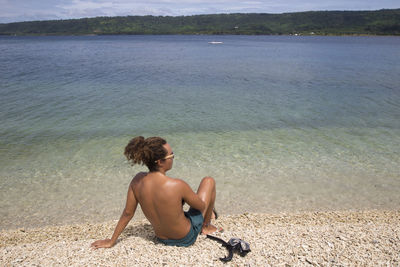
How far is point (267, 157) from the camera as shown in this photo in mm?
8117

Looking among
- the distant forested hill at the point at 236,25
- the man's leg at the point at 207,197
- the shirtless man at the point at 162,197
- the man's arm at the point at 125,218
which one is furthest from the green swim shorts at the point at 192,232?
the distant forested hill at the point at 236,25

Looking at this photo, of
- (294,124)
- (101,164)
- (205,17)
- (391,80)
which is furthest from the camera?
(205,17)

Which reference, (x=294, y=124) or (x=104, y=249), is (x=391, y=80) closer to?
(x=294, y=124)

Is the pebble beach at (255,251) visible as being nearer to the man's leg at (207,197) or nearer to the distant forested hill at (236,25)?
the man's leg at (207,197)

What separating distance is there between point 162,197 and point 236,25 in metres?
165

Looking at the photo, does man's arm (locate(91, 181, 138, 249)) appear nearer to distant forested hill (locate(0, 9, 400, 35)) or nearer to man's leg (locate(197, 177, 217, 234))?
man's leg (locate(197, 177, 217, 234))

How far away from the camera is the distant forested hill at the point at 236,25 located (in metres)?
128

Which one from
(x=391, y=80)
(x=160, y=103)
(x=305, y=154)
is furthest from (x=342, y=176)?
(x=391, y=80)

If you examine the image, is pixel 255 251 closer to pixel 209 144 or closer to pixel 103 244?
pixel 103 244

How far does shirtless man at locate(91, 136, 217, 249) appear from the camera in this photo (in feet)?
10.6

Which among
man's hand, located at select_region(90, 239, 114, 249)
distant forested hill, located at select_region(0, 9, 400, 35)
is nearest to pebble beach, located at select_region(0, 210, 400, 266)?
man's hand, located at select_region(90, 239, 114, 249)

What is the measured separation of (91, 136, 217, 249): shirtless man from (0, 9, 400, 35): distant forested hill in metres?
134

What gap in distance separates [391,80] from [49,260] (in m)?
23.2

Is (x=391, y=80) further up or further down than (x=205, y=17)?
further down
